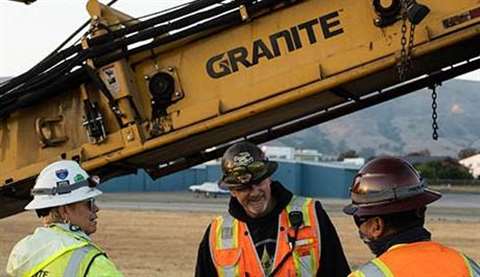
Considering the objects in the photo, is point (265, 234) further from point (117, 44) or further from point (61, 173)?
point (117, 44)

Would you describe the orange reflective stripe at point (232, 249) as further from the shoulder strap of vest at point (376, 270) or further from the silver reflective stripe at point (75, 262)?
the shoulder strap of vest at point (376, 270)

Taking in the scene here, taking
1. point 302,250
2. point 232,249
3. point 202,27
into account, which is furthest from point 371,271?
point 202,27

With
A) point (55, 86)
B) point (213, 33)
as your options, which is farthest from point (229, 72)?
point (55, 86)

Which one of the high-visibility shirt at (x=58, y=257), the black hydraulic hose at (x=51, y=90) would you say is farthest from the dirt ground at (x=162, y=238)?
the high-visibility shirt at (x=58, y=257)

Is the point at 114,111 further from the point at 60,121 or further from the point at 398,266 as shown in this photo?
the point at 398,266

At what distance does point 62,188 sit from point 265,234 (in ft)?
4.20

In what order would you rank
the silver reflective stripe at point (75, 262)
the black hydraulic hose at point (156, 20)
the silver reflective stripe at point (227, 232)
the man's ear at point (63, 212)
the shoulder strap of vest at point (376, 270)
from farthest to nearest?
the black hydraulic hose at point (156, 20), the silver reflective stripe at point (227, 232), the man's ear at point (63, 212), the silver reflective stripe at point (75, 262), the shoulder strap of vest at point (376, 270)

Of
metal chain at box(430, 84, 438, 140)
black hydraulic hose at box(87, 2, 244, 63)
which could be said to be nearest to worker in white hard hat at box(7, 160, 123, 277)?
black hydraulic hose at box(87, 2, 244, 63)

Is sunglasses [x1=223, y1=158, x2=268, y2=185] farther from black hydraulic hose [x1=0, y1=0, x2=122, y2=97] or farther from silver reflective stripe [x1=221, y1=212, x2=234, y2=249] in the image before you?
black hydraulic hose [x1=0, y1=0, x2=122, y2=97]

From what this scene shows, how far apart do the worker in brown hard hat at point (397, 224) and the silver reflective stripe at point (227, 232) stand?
5.31 feet

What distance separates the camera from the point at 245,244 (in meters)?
4.58

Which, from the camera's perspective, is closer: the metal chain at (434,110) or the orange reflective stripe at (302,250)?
the orange reflective stripe at (302,250)

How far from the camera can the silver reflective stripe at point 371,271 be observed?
2.60 metres

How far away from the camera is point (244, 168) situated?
4.57m
